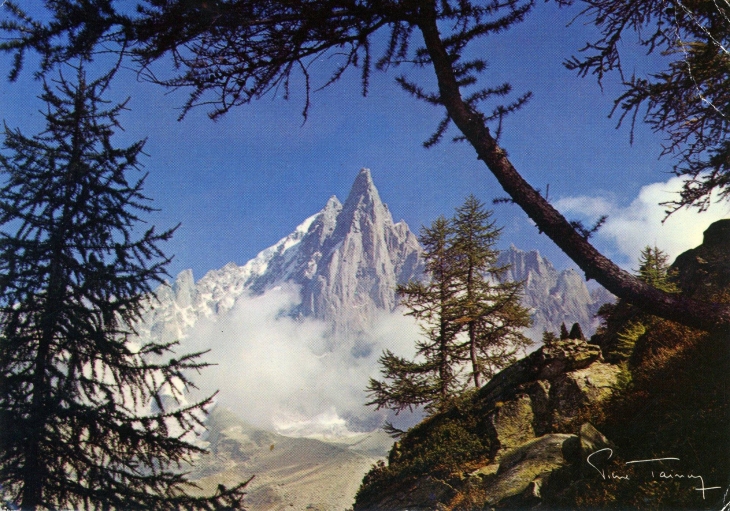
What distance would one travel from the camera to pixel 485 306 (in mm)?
17281

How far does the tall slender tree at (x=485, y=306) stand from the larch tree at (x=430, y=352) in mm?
560

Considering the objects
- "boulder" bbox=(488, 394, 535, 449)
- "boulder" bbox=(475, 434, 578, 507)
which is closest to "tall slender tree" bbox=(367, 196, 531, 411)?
"boulder" bbox=(488, 394, 535, 449)

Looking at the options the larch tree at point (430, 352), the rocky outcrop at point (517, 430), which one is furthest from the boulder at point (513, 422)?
the larch tree at point (430, 352)

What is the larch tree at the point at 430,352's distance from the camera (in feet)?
53.0

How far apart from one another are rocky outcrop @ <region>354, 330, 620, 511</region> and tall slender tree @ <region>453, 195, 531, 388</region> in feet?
16.9

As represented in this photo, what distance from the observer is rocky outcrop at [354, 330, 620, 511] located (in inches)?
273

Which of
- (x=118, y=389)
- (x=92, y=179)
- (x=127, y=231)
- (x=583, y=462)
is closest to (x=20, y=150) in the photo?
(x=92, y=179)

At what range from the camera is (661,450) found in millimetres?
4477
